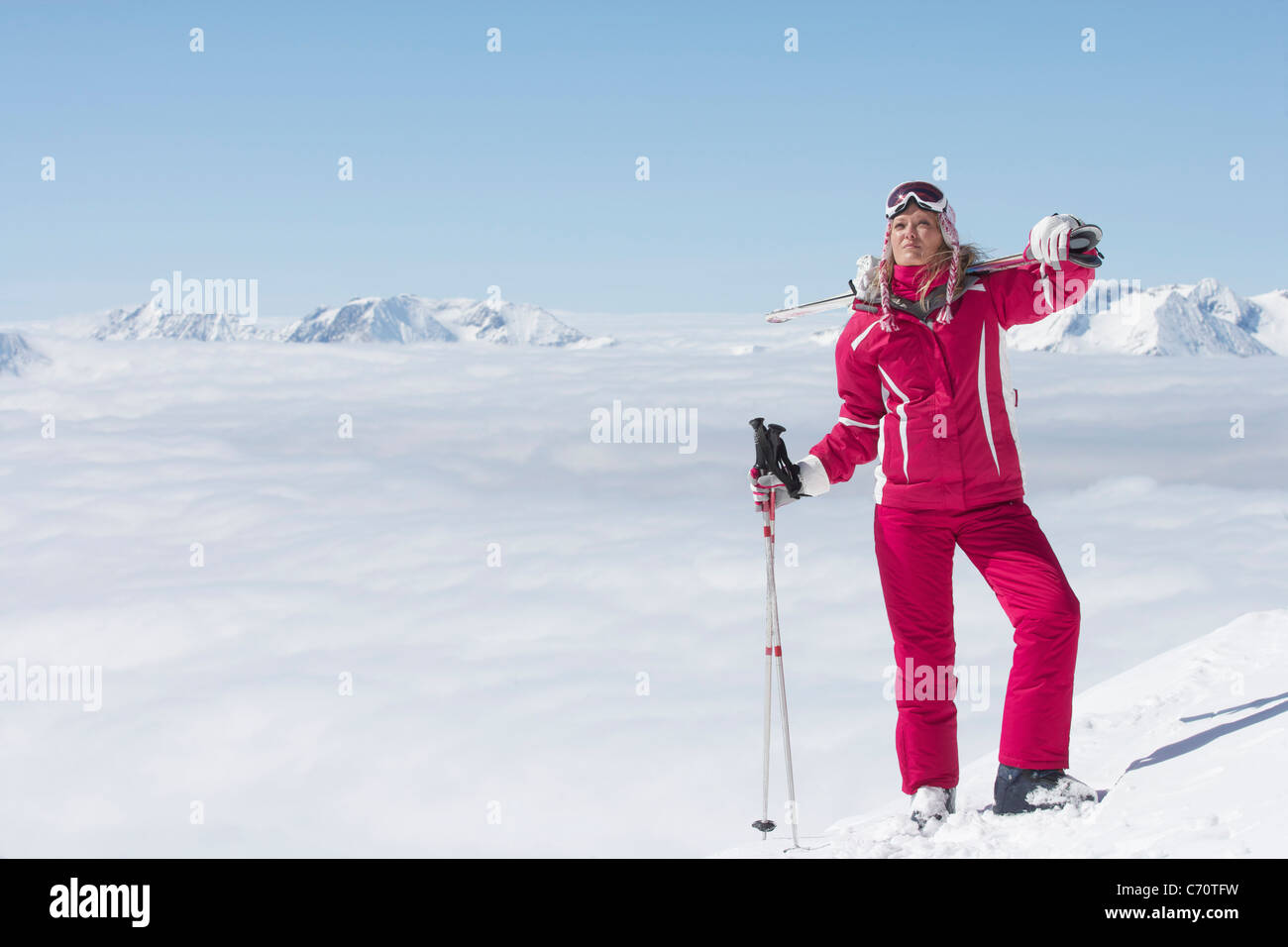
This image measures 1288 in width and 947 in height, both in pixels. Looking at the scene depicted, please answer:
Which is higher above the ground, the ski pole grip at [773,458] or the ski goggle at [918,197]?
the ski goggle at [918,197]

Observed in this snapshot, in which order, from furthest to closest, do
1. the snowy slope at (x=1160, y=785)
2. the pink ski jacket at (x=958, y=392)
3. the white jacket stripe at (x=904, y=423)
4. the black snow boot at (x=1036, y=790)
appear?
the white jacket stripe at (x=904, y=423) → the pink ski jacket at (x=958, y=392) → the black snow boot at (x=1036, y=790) → the snowy slope at (x=1160, y=785)

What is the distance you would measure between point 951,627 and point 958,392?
100 cm

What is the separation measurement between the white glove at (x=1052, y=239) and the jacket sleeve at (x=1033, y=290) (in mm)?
66

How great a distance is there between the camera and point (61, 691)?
561 ft

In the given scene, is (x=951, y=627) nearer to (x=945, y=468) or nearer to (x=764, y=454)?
(x=945, y=468)

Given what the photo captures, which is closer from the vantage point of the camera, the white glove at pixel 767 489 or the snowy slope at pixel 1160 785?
the snowy slope at pixel 1160 785

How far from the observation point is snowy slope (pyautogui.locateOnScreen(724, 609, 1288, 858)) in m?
2.72

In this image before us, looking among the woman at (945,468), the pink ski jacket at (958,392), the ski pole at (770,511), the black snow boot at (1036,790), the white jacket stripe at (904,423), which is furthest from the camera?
the ski pole at (770,511)

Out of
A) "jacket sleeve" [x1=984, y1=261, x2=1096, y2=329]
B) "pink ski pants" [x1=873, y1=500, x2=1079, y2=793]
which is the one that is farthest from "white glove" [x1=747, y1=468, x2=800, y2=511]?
"jacket sleeve" [x1=984, y1=261, x2=1096, y2=329]

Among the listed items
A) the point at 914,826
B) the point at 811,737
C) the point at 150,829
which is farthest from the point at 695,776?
the point at 914,826

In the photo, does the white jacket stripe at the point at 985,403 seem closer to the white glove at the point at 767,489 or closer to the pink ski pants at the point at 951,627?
the pink ski pants at the point at 951,627

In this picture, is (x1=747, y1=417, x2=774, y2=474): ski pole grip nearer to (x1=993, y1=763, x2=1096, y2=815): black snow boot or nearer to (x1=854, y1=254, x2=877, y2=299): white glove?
(x1=854, y1=254, x2=877, y2=299): white glove

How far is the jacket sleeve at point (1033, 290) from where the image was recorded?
11.5 ft

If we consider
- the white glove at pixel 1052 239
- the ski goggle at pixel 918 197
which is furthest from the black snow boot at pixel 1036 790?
the ski goggle at pixel 918 197
